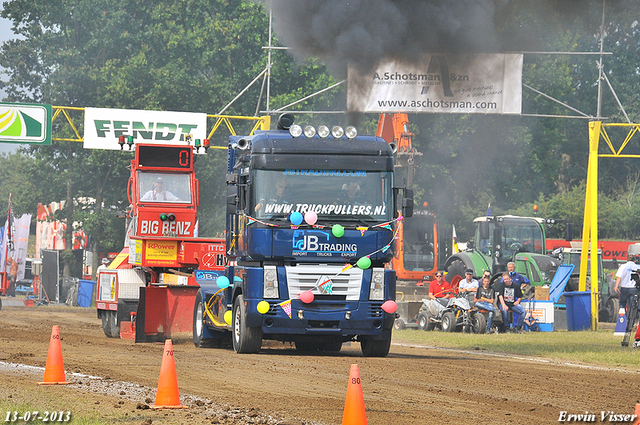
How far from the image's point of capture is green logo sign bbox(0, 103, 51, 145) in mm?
27078

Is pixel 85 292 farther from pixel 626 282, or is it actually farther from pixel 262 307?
pixel 262 307

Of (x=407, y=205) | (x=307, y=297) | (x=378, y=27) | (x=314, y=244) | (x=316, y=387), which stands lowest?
(x=316, y=387)

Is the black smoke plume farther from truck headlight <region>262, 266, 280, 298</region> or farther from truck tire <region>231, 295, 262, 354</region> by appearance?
truck tire <region>231, 295, 262, 354</region>

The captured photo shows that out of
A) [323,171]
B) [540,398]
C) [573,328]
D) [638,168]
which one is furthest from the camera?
[638,168]

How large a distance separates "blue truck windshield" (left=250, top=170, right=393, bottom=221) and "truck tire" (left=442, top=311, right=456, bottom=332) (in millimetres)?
9003

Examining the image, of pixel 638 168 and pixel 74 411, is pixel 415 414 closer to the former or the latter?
pixel 74 411

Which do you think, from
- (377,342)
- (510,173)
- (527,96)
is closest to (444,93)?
(377,342)

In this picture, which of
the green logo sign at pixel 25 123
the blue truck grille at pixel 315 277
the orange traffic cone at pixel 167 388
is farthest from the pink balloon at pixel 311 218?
the green logo sign at pixel 25 123

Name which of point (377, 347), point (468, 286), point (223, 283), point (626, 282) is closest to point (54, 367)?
point (223, 283)

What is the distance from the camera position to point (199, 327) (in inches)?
653

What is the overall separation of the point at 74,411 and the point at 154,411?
71 centimetres

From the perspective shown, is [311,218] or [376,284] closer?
[311,218]

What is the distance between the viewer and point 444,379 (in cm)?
1148

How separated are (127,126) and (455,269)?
11.0 metres
